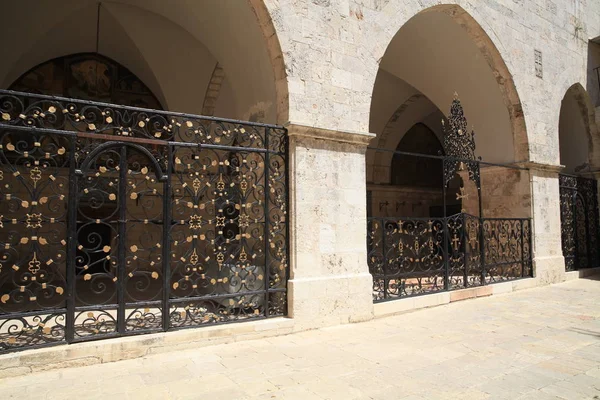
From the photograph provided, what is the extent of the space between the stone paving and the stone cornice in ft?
7.34

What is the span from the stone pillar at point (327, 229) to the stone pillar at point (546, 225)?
14.7ft

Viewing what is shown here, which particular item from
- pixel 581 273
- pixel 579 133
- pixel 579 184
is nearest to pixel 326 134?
pixel 581 273

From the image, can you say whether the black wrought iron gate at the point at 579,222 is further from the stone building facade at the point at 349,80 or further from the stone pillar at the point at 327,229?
the stone pillar at the point at 327,229

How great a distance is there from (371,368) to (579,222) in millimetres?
8866

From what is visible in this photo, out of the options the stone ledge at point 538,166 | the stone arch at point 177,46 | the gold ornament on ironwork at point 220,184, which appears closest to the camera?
the gold ornament on ironwork at point 220,184

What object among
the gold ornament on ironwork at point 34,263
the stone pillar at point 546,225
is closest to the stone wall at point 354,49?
the stone pillar at point 546,225

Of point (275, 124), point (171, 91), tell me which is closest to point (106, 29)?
point (171, 91)

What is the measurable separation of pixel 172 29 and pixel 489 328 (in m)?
7.94

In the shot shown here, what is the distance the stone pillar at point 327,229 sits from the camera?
465 cm

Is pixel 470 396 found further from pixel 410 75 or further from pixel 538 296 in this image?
pixel 410 75

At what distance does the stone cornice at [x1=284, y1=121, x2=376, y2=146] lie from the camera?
4695mm

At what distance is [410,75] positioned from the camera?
28.5 feet

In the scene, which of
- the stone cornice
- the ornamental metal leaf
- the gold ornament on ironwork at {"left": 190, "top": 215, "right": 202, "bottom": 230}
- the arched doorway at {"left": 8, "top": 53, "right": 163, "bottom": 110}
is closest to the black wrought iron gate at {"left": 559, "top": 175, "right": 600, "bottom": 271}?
the ornamental metal leaf

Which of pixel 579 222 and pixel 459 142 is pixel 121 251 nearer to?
pixel 459 142
